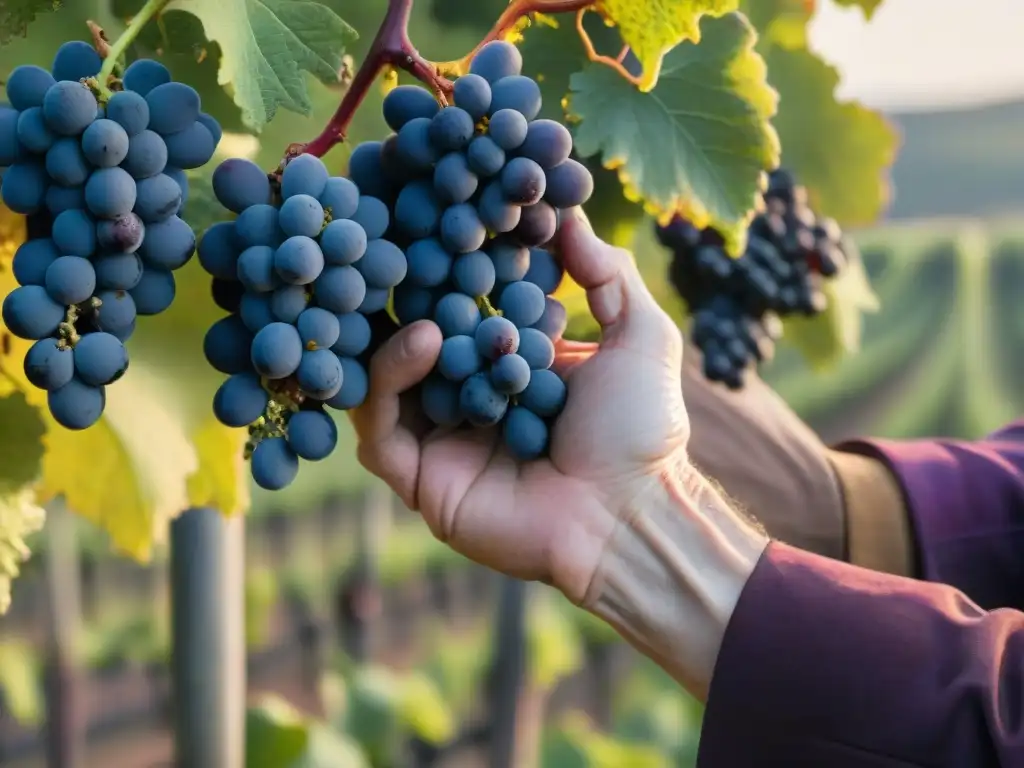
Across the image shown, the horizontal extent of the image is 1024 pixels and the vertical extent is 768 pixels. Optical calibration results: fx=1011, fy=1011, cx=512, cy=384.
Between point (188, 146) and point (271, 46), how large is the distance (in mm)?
70

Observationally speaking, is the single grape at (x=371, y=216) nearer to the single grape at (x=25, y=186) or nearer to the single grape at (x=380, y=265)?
the single grape at (x=380, y=265)

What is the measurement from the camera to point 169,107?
43 centimetres

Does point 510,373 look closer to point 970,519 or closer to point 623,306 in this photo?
point 623,306

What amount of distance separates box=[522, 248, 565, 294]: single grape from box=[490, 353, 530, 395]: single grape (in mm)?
59

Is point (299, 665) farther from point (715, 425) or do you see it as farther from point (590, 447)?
point (590, 447)

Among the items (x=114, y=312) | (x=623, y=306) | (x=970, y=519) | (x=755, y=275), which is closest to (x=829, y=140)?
(x=755, y=275)

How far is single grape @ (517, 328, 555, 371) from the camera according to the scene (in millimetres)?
521

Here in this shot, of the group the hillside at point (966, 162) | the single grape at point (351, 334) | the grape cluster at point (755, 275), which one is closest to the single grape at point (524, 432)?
the single grape at point (351, 334)

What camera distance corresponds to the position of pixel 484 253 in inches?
19.8

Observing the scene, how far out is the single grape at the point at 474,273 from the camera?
49cm

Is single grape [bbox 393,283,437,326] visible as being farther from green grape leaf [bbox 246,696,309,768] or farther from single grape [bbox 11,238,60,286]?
green grape leaf [bbox 246,696,309,768]

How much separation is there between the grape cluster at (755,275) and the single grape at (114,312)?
0.62 m

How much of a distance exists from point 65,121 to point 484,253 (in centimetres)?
20

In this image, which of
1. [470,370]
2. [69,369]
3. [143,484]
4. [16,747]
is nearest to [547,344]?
[470,370]
